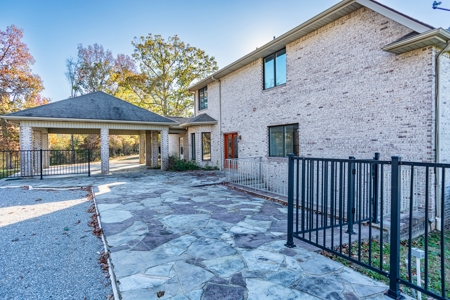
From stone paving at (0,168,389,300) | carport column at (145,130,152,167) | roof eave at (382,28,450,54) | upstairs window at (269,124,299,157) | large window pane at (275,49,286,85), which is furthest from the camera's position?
carport column at (145,130,152,167)

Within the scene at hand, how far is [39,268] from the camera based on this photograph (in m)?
3.12

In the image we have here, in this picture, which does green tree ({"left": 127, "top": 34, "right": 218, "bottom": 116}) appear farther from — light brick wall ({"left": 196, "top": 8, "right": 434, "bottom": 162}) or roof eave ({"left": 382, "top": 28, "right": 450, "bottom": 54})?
roof eave ({"left": 382, "top": 28, "right": 450, "bottom": 54})

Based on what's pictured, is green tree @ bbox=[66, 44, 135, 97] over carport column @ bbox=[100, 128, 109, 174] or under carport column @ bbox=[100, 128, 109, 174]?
over

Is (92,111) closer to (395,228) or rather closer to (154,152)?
(154,152)

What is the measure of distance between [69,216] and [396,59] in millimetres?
8784

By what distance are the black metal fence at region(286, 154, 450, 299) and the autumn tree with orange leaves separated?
23.1 m

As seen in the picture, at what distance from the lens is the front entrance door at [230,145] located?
12.7 m

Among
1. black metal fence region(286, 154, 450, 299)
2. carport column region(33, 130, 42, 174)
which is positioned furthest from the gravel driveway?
carport column region(33, 130, 42, 174)

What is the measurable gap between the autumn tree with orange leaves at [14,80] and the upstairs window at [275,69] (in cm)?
1927

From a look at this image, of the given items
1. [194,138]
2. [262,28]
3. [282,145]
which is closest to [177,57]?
[194,138]

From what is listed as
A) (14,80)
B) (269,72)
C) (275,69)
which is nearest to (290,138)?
(275,69)

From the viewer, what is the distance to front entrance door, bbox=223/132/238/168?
501 inches

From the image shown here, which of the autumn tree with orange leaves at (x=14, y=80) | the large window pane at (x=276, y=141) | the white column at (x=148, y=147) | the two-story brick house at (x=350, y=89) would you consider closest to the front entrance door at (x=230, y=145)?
the two-story brick house at (x=350, y=89)

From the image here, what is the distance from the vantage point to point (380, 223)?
2574mm
